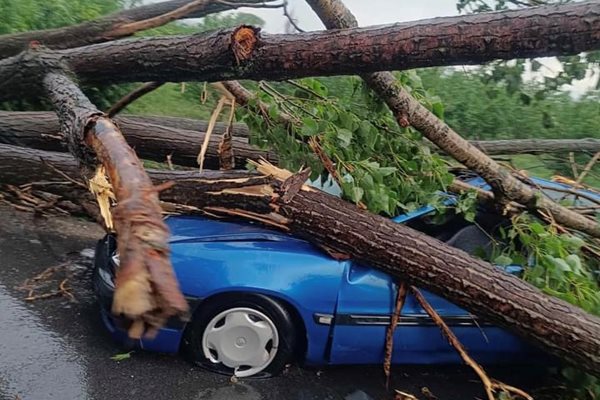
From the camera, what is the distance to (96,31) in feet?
19.1

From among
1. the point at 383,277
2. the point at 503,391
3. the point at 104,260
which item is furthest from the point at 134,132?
the point at 503,391

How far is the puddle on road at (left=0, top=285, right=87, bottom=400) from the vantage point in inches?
135

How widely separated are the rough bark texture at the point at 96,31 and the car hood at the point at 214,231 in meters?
1.87

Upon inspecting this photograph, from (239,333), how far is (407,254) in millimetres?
1056

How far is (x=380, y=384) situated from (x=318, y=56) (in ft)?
6.40

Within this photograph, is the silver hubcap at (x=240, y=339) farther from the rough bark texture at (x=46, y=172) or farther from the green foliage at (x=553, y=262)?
the rough bark texture at (x=46, y=172)

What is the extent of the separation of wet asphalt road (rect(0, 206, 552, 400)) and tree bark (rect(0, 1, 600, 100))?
154 cm

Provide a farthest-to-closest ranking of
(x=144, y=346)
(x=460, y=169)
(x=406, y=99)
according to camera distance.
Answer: (x=460, y=169) → (x=406, y=99) → (x=144, y=346)

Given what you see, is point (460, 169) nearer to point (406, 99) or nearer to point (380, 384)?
point (406, 99)

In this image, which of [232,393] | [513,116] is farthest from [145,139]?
[513,116]

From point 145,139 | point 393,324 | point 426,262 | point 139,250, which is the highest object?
point 139,250

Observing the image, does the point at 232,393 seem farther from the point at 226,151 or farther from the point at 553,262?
the point at 553,262

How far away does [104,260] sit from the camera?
408cm

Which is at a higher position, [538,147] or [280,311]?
[538,147]
